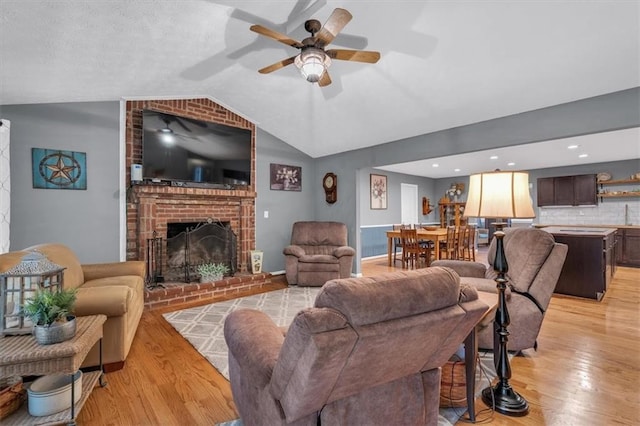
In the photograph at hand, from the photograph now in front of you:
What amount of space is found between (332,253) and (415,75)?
2.70 m

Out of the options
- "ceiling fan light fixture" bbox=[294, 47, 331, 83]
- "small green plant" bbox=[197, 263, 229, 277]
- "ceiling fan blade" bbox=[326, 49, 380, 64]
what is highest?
"ceiling fan blade" bbox=[326, 49, 380, 64]

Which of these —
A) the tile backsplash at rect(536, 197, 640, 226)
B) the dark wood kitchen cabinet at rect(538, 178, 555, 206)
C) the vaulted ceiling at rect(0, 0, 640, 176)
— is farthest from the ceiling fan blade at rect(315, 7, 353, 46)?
the tile backsplash at rect(536, 197, 640, 226)

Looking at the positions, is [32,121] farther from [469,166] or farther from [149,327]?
[469,166]

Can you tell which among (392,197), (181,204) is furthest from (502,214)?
(392,197)

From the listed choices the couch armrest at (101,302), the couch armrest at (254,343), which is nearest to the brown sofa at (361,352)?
the couch armrest at (254,343)

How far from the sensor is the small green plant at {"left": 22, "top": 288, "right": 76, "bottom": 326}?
157 cm

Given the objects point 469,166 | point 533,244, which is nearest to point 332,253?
point 533,244

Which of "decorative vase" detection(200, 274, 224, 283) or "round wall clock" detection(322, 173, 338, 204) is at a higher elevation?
"round wall clock" detection(322, 173, 338, 204)

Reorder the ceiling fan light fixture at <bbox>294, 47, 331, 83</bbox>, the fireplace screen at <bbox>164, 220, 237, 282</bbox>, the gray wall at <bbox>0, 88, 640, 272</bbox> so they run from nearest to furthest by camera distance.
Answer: the ceiling fan light fixture at <bbox>294, 47, 331, 83</bbox>
the gray wall at <bbox>0, 88, 640, 272</bbox>
the fireplace screen at <bbox>164, 220, 237, 282</bbox>

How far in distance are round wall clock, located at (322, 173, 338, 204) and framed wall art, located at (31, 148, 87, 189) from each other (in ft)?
11.9

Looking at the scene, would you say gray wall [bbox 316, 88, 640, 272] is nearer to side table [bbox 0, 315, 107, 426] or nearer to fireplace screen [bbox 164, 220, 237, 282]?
fireplace screen [bbox 164, 220, 237, 282]

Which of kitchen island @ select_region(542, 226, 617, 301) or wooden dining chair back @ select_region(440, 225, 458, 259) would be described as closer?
kitchen island @ select_region(542, 226, 617, 301)

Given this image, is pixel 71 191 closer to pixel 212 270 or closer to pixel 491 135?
pixel 212 270

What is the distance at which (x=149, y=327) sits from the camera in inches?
119
